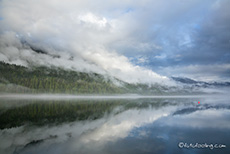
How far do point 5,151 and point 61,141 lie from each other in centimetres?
443

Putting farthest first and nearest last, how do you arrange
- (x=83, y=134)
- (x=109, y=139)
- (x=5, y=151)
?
(x=83, y=134), (x=109, y=139), (x=5, y=151)

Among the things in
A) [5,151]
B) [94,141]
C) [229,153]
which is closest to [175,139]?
[229,153]

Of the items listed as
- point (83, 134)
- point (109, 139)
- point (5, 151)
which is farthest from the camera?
point (83, 134)

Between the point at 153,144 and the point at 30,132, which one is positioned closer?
the point at 153,144

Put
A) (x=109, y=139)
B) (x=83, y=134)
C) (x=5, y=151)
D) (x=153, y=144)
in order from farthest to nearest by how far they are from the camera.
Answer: (x=83, y=134) < (x=109, y=139) < (x=153, y=144) < (x=5, y=151)

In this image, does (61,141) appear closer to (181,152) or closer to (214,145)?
(181,152)

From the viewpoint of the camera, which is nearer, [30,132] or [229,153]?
[229,153]

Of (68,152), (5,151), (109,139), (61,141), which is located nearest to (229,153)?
(109,139)

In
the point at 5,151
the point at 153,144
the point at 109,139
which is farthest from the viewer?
the point at 109,139

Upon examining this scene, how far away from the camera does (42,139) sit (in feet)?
48.9

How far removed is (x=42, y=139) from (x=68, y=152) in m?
4.73

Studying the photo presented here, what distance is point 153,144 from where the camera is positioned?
1414 centimetres

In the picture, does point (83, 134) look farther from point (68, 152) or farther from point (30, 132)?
point (30, 132)

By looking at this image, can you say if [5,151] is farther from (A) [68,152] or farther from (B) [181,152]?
(B) [181,152]
